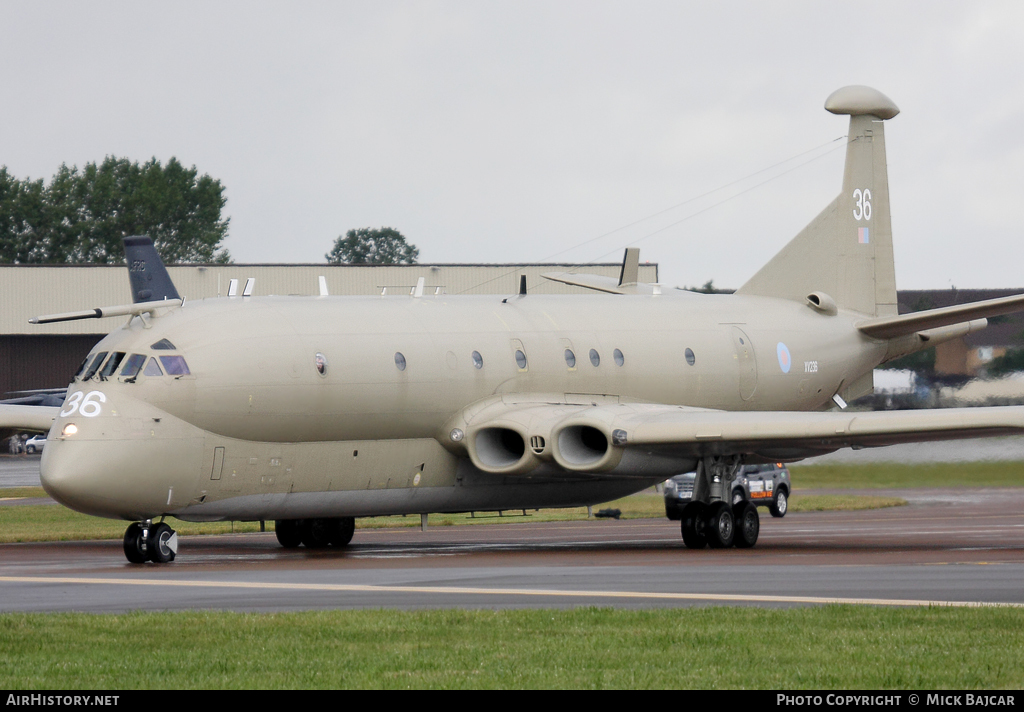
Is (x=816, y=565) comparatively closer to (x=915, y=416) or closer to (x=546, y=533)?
(x=915, y=416)

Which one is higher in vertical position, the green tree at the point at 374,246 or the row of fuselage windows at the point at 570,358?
the green tree at the point at 374,246

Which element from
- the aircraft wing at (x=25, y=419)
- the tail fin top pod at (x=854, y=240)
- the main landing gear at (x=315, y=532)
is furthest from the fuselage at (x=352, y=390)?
the aircraft wing at (x=25, y=419)

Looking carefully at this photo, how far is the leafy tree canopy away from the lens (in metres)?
87.5

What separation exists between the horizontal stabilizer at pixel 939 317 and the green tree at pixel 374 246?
257 feet

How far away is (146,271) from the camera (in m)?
39.1

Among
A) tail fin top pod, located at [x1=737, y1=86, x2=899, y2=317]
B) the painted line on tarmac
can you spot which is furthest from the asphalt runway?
tail fin top pod, located at [x1=737, y1=86, x2=899, y2=317]

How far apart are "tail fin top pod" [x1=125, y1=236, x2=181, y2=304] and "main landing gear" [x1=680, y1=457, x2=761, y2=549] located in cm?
2047

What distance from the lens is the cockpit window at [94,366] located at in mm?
18781

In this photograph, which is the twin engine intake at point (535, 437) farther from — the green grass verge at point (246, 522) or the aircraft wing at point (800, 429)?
the green grass verge at point (246, 522)

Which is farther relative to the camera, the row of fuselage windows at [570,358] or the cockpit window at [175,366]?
the row of fuselage windows at [570,358]

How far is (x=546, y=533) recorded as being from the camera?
85.1 feet

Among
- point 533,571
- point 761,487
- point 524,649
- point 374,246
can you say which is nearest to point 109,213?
point 374,246

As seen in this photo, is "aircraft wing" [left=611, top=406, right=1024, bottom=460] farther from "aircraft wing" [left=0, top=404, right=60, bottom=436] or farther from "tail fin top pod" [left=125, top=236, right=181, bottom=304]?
"tail fin top pod" [left=125, top=236, right=181, bottom=304]

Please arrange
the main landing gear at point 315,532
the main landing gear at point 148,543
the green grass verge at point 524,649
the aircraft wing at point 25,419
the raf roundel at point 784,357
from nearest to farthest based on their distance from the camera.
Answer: the green grass verge at point 524,649 < the main landing gear at point 148,543 < the main landing gear at point 315,532 < the aircraft wing at point 25,419 < the raf roundel at point 784,357
